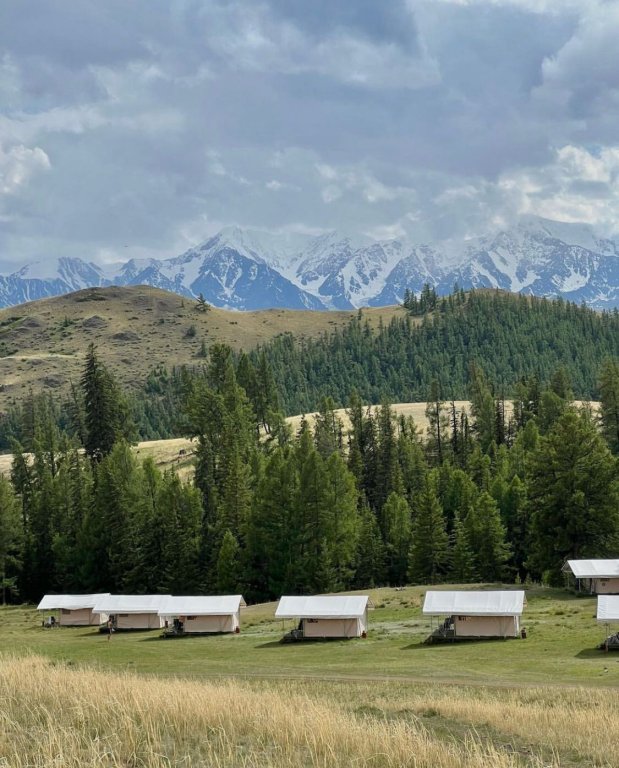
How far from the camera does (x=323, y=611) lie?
55156 mm

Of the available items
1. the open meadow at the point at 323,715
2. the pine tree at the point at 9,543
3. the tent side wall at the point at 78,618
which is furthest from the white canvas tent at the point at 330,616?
the pine tree at the point at 9,543

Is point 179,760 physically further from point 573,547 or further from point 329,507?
point 329,507

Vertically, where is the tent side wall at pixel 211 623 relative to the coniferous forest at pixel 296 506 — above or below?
below

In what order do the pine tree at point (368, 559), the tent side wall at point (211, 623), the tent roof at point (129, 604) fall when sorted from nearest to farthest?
the tent side wall at point (211, 623) → the tent roof at point (129, 604) → the pine tree at point (368, 559)

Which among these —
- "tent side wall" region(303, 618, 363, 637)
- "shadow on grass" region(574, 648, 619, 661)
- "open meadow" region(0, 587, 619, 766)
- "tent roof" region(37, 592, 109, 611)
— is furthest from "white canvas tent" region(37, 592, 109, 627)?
"shadow on grass" region(574, 648, 619, 661)

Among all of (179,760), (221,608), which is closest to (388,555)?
(221,608)

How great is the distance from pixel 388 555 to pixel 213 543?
20.9 meters

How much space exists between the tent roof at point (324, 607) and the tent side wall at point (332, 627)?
687mm

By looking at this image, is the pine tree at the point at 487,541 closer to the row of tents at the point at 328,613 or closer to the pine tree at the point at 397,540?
the pine tree at the point at 397,540

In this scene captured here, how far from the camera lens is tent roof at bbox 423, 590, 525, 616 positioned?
51.3m

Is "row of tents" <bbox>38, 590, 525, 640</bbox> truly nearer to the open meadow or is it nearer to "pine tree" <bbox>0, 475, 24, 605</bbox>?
the open meadow

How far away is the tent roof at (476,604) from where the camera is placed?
5134cm

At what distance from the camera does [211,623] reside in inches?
2381

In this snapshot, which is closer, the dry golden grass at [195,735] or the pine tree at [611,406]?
the dry golden grass at [195,735]
